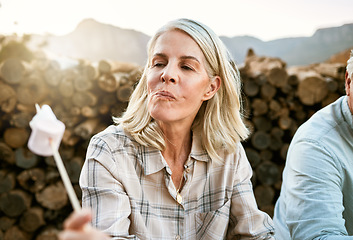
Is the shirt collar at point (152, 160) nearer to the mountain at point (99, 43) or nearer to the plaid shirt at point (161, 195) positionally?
the plaid shirt at point (161, 195)

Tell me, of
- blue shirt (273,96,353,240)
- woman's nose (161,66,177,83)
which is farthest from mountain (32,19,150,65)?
blue shirt (273,96,353,240)

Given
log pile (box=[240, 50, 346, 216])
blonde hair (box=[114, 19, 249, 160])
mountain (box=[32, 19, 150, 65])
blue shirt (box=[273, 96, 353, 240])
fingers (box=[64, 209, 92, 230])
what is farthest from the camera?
mountain (box=[32, 19, 150, 65])

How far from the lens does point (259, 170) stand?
11.1ft

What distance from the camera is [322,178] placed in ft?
4.76

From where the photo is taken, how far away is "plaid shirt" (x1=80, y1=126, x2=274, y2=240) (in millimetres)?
1323

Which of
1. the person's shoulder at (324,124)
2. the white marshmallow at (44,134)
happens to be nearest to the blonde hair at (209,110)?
the person's shoulder at (324,124)

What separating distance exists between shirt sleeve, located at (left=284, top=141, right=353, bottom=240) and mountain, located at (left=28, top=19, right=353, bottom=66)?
202cm

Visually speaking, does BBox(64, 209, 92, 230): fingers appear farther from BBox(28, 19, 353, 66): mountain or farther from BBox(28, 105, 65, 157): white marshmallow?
BBox(28, 19, 353, 66): mountain

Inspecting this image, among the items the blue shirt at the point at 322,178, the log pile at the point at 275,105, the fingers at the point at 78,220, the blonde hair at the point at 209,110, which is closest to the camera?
the fingers at the point at 78,220

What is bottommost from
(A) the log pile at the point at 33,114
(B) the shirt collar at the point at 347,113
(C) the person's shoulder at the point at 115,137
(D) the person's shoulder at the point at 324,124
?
(A) the log pile at the point at 33,114

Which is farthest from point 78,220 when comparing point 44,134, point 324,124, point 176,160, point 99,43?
point 99,43

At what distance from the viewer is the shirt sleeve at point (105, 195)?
4.19 feet

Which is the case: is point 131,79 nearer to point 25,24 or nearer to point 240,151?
point 25,24

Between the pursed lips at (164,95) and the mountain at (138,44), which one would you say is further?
the mountain at (138,44)
